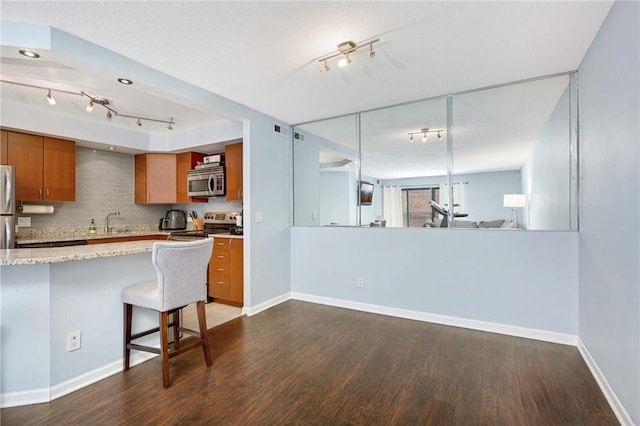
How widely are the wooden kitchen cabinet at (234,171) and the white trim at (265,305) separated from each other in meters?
1.51

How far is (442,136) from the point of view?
3.38 metres

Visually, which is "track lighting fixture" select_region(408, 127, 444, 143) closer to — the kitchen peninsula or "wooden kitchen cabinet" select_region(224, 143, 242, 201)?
"wooden kitchen cabinet" select_region(224, 143, 242, 201)

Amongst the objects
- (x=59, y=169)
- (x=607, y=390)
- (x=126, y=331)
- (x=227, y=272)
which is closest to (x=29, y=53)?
(x=126, y=331)

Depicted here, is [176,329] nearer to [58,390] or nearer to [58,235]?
[58,390]

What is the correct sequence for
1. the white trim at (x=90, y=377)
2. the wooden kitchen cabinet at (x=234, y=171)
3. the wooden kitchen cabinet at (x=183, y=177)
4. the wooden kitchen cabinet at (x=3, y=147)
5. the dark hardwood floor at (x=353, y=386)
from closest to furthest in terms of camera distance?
1. the dark hardwood floor at (x=353, y=386)
2. the white trim at (x=90, y=377)
3. the wooden kitchen cabinet at (x=3, y=147)
4. the wooden kitchen cabinet at (x=234, y=171)
5. the wooden kitchen cabinet at (x=183, y=177)

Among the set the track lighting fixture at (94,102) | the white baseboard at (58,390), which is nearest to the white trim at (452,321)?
the white baseboard at (58,390)

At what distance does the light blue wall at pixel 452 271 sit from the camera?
8.98 feet

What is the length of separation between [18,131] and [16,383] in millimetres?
3207

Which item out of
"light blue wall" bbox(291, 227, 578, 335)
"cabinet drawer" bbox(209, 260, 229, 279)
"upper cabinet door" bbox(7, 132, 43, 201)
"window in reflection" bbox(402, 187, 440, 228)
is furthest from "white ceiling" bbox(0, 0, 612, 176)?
"cabinet drawer" bbox(209, 260, 229, 279)

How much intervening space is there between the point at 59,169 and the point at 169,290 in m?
3.30

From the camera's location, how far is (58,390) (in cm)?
199

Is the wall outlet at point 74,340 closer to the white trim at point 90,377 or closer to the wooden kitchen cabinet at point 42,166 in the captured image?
the white trim at point 90,377

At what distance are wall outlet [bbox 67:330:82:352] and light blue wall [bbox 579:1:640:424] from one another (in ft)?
11.2

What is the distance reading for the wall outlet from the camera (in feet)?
6.75
